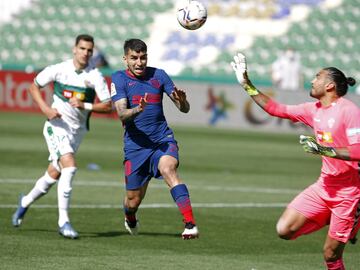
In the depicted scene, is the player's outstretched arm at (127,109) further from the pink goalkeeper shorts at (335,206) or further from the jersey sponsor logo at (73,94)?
the pink goalkeeper shorts at (335,206)

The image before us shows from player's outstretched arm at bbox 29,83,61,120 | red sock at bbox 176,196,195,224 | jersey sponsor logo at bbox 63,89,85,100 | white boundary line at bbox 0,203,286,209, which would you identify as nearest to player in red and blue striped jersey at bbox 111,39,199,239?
red sock at bbox 176,196,195,224

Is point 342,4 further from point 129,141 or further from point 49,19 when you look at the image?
point 129,141

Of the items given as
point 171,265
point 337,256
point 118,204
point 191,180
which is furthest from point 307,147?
point 191,180

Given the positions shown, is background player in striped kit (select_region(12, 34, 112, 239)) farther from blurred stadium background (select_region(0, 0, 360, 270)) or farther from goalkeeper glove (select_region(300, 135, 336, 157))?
goalkeeper glove (select_region(300, 135, 336, 157))

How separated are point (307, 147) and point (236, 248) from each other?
3.33m

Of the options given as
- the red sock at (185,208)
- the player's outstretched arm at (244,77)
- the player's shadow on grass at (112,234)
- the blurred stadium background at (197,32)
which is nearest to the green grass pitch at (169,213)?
the player's shadow on grass at (112,234)

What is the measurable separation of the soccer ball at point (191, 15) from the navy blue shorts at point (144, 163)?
142 cm

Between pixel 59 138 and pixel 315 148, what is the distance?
4.84m

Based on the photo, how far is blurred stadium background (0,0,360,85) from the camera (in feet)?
136

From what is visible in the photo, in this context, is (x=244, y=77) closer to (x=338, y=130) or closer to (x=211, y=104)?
(x=338, y=130)

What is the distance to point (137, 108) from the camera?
10.8 m

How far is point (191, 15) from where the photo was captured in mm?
11578

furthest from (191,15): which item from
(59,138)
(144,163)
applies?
(59,138)

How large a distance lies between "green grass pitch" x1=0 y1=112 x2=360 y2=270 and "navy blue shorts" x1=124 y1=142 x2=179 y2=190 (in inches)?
32.0
